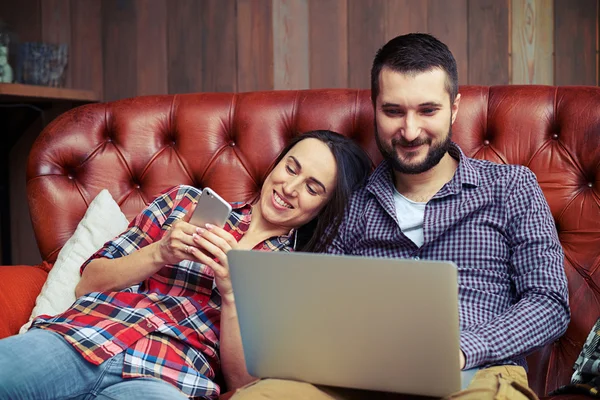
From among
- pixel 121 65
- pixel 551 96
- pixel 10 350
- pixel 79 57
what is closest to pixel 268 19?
pixel 121 65

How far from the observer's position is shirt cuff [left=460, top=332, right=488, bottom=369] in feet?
4.01

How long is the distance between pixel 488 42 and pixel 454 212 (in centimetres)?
95

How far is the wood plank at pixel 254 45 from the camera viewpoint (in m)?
2.49

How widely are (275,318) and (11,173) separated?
2287 mm

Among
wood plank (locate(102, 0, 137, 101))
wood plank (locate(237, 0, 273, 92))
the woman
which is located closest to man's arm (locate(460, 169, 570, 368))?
the woman

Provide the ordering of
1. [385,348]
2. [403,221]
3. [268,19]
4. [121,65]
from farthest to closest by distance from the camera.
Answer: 1. [121,65]
2. [268,19]
3. [403,221]
4. [385,348]

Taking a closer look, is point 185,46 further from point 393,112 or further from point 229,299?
point 229,299

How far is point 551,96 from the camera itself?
1.66 metres

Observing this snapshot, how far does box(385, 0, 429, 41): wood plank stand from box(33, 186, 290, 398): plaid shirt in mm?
1010

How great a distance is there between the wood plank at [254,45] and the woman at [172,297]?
2.91ft

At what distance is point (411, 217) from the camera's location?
5.05 feet

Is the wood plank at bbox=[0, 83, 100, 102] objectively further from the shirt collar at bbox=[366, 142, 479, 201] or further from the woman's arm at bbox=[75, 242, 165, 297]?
the shirt collar at bbox=[366, 142, 479, 201]

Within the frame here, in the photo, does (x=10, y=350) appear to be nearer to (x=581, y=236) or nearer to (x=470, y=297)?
(x=470, y=297)

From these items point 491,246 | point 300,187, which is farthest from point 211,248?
point 491,246
